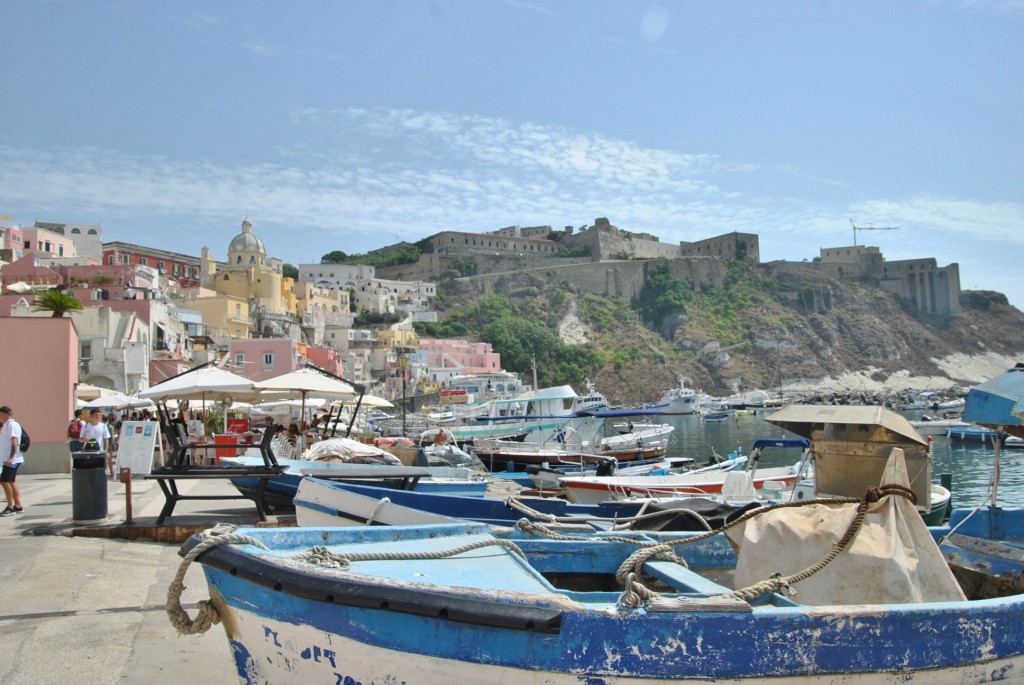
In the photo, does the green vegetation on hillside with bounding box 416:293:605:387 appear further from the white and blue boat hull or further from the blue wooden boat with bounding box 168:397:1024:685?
the white and blue boat hull

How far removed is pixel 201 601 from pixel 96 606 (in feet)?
9.93

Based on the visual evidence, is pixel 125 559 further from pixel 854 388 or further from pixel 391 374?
pixel 854 388

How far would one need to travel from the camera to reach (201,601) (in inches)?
151

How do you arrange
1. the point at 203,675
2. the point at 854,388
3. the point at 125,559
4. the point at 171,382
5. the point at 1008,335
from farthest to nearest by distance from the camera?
the point at 1008,335
the point at 854,388
the point at 171,382
the point at 125,559
the point at 203,675

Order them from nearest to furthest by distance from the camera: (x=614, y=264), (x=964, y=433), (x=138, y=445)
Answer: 1. (x=138, y=445)
2. (x=964, y=433)
3. (x=614, y=264)

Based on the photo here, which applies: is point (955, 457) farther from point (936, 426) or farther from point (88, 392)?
point (88, 392)

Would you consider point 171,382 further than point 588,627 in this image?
Yes

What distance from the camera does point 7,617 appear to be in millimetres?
5762

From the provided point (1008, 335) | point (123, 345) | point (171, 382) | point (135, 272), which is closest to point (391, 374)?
point (135, 272)

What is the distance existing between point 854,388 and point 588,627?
111953 mm

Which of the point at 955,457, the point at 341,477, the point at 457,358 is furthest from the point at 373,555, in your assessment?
the point at 457,358

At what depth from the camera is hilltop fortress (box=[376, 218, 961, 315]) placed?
4491 inches

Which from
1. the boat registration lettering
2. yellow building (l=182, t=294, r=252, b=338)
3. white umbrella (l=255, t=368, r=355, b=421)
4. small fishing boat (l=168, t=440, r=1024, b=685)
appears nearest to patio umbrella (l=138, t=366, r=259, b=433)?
Answer: white umbrella (l=255, t=368, r=355, b=421)

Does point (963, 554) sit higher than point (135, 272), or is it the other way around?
point (135, 272)
